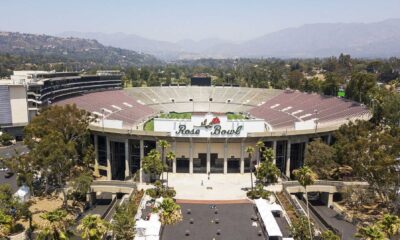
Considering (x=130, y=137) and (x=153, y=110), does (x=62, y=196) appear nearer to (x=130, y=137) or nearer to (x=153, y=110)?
(x=130, y=137)

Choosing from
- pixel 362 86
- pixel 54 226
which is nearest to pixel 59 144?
pixel 54 226

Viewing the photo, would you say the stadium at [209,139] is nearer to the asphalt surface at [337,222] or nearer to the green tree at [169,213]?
the asphalt surface at [337,222]

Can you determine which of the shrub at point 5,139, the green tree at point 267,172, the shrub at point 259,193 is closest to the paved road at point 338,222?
the shrub at point 259,193

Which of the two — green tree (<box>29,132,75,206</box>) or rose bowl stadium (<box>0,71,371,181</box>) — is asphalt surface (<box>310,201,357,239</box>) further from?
green tree (<box>29,132,75,206</box>)

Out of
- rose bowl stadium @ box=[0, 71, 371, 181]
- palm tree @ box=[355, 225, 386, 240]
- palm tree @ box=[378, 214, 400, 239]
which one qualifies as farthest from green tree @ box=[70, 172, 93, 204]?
palm tree @ box=[378, 214, 400, 239]

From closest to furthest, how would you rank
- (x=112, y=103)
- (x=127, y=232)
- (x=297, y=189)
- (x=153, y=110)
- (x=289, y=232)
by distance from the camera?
1. (x=127, y=232)
2. (x=289, y=232)
3. (x=297, y=189)
4. (x=112, y=103)
5. (x=153, y=110)

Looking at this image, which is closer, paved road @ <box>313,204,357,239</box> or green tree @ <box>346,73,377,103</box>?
paved road @ <box>313,204,357,239</box>

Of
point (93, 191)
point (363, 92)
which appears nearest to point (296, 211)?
point (93, 191)

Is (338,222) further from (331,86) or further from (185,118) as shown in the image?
(331,86)
